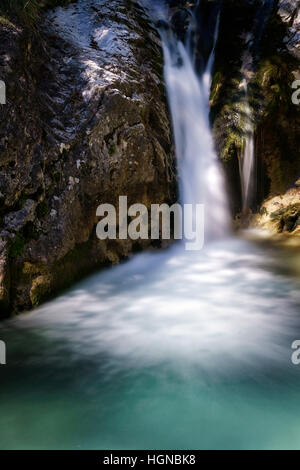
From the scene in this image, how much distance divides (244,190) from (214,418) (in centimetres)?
619

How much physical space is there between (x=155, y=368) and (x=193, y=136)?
5707mm

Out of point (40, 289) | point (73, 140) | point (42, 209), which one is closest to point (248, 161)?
point (73, 140)

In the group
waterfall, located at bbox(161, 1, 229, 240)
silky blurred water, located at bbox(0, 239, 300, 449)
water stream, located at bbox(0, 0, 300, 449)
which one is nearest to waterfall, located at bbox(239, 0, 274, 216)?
waterfall, located at bbox(161, 1, 229, 240)

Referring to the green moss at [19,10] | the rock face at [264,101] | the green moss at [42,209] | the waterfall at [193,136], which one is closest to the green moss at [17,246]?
the green moss at [42,209]

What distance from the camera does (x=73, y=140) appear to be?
4.69 metres

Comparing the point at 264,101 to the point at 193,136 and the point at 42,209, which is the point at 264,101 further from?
the point at 42,209

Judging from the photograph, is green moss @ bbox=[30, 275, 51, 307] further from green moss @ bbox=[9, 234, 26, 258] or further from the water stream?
green moss @ bbox=[9, 234, 26, 258]

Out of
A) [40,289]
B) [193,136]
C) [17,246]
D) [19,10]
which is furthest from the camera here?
[193,136]

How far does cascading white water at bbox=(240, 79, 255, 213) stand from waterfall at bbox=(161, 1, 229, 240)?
20.4 inches

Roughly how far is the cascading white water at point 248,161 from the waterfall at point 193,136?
517 millimetres

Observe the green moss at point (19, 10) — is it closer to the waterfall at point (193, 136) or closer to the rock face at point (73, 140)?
the rock face at point (73, 140)

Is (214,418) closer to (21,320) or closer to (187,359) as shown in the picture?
(187,359)
